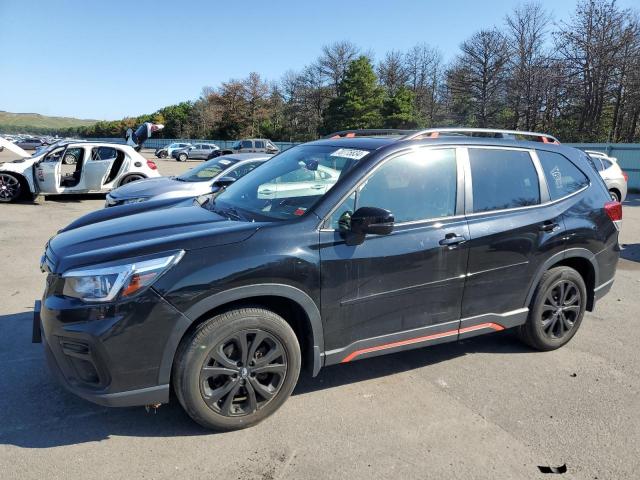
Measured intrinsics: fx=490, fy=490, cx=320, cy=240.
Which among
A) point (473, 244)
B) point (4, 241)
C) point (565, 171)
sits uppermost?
point (565, 171)

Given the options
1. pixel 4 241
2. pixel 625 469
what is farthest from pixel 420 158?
pixel 4 241

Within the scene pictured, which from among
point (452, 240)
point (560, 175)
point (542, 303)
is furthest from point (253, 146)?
point (452, 240)

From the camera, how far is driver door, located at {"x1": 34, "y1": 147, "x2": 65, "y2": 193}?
12.5m

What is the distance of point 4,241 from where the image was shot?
27.5ft

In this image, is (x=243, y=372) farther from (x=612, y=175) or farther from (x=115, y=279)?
(x=612, y=175)

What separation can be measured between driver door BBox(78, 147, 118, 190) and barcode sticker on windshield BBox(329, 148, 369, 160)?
35.6 feet

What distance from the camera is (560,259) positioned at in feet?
13.8

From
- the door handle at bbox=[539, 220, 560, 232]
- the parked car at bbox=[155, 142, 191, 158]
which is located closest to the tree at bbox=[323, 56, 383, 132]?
the parked car at bbox=[155, 142, 191, 158]

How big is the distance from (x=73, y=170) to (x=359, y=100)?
1654 inches

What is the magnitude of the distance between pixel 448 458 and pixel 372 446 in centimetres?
44

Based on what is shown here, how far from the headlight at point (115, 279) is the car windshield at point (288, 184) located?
2.79ft

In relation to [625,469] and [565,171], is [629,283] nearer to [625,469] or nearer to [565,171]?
[565,171]

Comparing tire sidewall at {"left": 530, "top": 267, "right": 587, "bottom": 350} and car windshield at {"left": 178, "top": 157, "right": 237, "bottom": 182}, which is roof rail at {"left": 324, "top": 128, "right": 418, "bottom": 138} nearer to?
tire sidewall at {"left": 530, "top": 267, "right": 587, "bottom": 350}

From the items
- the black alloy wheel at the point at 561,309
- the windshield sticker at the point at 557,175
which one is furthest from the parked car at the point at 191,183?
the black alloy wheel at the point at 561,309
